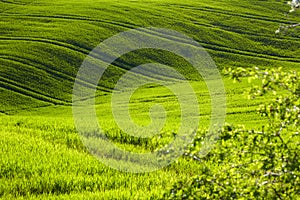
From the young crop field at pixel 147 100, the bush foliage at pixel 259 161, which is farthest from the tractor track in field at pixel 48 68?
the bush foliage at pixel 259 161

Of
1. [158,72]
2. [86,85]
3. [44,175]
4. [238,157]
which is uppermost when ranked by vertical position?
[158,72]

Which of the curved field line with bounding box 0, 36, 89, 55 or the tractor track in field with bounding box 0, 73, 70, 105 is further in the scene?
the curved field line with bounding box 0, 36, 89, 55

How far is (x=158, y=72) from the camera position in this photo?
35.3m

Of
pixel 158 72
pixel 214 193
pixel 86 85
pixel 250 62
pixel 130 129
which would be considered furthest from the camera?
pixel 250 62

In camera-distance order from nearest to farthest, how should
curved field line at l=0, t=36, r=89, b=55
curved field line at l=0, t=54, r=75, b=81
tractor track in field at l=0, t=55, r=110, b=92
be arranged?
tractor track in field at l=0, t=55, r=110, b=92 → curved field line at l=0, t=54, r=75, b=81 → curved field line at l=0, t=36, r=89, b=55

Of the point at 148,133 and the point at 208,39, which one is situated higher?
the point at 208,39

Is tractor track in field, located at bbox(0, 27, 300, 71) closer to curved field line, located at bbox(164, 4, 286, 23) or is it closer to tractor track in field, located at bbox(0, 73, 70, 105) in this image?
tractor track in field, located at bbox(0, 73, 70, 105)

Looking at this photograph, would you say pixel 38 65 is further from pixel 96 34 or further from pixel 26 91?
pixel 96 34

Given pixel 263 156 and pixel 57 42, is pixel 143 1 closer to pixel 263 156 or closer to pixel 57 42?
pixel 57 42

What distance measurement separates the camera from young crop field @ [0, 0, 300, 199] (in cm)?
404

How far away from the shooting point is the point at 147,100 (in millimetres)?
28594

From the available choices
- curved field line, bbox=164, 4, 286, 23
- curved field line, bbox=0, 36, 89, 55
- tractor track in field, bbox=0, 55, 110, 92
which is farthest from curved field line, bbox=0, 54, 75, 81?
curved field line, bbox=164, 4, 286, 23

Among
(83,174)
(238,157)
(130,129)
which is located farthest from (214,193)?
(130,129)

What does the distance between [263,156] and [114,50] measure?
3615 centimetres
